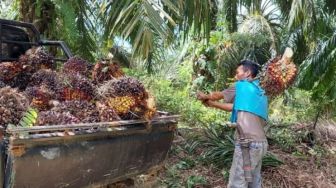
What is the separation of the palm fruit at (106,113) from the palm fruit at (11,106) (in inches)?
16.3

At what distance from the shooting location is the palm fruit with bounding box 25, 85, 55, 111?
2.76 metres

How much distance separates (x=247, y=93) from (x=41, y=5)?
369cm

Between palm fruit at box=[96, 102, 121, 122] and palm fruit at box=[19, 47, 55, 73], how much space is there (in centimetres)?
72

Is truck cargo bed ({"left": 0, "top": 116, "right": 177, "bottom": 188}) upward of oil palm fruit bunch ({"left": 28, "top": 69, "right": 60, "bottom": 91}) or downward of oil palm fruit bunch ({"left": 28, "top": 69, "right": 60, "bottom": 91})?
downward

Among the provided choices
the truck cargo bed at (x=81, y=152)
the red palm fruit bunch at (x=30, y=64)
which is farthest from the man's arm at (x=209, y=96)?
the red palm fruit bunch at (x=30, y=64)

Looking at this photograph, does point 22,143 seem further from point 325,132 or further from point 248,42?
point 248,42

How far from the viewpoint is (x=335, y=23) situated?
960 cm

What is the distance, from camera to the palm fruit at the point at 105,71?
3.30 metres

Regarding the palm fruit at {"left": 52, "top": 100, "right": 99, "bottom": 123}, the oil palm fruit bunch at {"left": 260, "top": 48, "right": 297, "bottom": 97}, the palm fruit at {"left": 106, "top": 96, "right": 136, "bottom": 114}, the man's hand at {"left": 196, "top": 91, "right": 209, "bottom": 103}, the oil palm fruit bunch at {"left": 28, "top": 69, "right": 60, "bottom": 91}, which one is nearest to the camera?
the palm fruit at {"left": 52, "top": 100, "right": 99, "bottom": 123}

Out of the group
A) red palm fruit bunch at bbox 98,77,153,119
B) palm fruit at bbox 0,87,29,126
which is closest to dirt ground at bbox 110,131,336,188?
red palm fruit bunch at bbox 98,77,153,119

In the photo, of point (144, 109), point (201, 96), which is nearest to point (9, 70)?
point (144, 109)

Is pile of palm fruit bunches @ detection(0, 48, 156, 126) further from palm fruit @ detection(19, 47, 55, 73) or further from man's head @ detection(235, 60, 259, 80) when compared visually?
man's head @ detection(235, 60, 259, 80)

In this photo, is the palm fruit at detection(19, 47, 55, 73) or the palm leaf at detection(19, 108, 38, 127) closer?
the palm leaf at detection(19, 108, 38, 127)

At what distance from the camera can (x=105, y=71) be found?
3.32 metres
